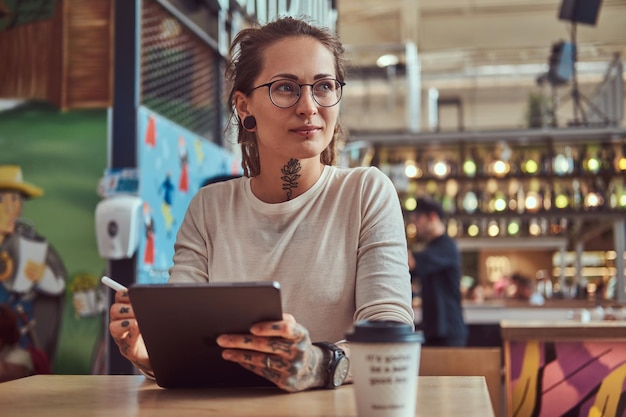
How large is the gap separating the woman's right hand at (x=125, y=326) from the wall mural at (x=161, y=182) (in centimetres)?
256

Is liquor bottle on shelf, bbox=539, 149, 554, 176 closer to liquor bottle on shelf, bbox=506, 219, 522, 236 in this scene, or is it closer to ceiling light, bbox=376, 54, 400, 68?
liquor bottle on shelf, bbox=506, 219, 522, 236

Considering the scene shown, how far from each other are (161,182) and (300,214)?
2785mm

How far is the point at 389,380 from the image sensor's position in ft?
3.75

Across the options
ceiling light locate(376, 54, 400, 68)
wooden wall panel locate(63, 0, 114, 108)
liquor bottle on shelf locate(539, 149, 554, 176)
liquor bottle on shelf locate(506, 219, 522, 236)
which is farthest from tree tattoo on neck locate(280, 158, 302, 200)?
ceiling light locate(376, 54, 400, 68)

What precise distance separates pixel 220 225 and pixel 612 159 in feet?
31.9

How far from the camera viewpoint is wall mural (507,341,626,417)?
3395 millimetres

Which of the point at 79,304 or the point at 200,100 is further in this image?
the point at 200,100

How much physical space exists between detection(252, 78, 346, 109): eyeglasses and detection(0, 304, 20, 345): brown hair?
2.70 meters

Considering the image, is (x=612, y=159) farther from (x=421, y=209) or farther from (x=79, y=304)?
(x=79, y=304)

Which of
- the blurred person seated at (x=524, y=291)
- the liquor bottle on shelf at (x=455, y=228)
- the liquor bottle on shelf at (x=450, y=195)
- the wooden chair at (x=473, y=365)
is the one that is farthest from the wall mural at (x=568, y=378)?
the liquor bottle on shelf at (x=455, y=228)

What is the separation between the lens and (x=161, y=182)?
Result: 454 cm

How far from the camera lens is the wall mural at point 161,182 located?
4.27 m

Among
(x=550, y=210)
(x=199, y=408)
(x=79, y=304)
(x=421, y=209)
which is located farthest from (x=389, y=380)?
(x=550, y=210)

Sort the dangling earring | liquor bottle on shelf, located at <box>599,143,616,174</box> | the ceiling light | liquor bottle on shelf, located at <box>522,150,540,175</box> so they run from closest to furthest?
the dangling earring → liquor bottle on shelf, located at <box>599,143,616,174</box> → liquor bottle on shelf, located at <box>522,150,540,175</box> → the ceiling light
